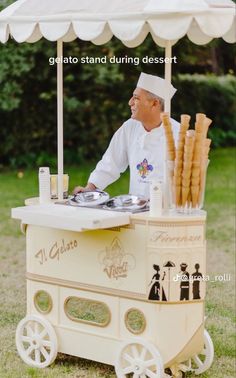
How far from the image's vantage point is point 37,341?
448 cm

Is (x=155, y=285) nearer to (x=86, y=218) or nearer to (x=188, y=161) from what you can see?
(x=86, y=218)

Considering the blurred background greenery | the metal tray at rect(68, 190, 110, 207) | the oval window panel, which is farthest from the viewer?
the blurred background greenery

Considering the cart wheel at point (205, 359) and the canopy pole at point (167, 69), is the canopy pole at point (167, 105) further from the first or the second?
the cart wheel at point (205, 359)

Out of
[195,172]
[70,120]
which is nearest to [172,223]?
[195,172]

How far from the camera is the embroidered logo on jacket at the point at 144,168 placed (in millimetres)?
4551

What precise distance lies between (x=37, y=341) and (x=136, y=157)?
1.18 meters

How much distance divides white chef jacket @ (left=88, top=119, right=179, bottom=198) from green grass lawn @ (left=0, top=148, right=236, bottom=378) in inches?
41.8

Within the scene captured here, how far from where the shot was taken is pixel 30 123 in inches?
490

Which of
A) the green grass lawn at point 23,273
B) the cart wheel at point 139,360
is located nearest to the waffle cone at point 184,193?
the cart wheel at point 139,360

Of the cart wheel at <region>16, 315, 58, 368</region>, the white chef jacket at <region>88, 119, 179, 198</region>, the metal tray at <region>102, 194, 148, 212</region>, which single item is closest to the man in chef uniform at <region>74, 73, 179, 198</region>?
the white chef jacket at <region>88, 119, 179, 198</region>

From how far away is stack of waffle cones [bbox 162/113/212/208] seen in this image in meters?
3.94

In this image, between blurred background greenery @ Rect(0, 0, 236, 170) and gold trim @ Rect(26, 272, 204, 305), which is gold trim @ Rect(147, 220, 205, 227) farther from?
blurred background greenery @ Rect(0, 0, 236, 170)

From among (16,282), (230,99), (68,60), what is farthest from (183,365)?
(230,99)

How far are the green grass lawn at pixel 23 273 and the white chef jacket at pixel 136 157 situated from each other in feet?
3.48
